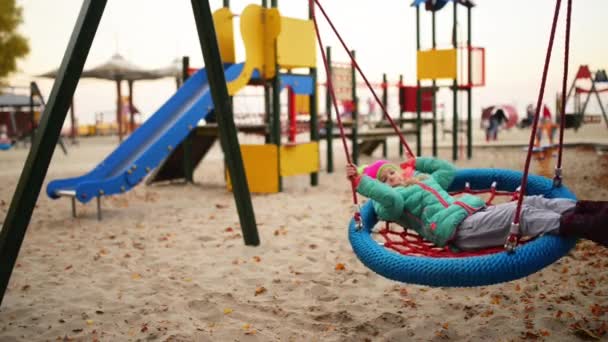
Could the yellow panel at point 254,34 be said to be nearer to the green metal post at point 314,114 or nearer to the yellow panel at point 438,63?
the green metal post at point 314,114

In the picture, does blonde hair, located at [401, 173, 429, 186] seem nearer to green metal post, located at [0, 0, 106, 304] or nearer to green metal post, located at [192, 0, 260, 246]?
green metal post, located at [192, 0, 260, 246]

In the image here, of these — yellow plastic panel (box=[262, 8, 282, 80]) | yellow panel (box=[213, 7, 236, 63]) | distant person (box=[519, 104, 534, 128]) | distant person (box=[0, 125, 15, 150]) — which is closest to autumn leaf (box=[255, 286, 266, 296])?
yellow plastic panel (box=[262, 8, 282, 80])

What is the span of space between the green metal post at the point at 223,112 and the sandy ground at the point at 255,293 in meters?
0.27

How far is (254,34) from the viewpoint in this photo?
7.91 m

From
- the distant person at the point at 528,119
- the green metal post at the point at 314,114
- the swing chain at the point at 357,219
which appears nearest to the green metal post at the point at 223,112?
the swing chain at the point at 357,219

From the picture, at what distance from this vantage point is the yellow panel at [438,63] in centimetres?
1177

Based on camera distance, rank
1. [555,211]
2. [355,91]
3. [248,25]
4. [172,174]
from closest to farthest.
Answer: [555,211], [248,25], [172,174], [355,91]

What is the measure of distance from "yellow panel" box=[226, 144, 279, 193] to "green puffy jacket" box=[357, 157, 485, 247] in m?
4.89

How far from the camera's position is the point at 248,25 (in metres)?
7.86

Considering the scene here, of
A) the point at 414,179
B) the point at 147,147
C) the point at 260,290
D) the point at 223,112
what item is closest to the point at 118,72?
the point at 147,147

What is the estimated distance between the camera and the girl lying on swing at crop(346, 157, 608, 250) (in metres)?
2.53

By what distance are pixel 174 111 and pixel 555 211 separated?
617cm

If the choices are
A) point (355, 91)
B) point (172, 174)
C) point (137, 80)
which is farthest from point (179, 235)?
point (137, 80)

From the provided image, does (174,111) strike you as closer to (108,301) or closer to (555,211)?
(108,301)
